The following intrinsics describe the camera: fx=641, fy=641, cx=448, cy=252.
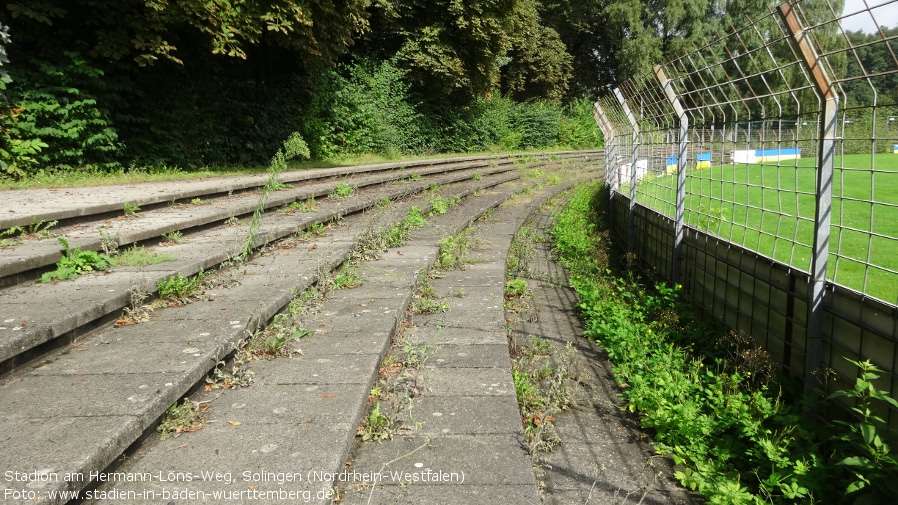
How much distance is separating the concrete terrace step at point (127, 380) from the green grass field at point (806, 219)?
2.57 meters

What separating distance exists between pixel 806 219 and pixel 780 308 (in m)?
0.54

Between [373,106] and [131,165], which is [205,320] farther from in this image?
[373,106]

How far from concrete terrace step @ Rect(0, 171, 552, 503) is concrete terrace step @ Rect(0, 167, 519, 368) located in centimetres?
14

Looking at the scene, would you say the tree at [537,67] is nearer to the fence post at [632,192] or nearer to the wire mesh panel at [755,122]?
the fence post at [632,192]

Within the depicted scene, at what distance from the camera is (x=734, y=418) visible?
3434 mm

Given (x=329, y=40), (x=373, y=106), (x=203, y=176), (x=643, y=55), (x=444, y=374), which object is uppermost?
(x=643, y=55)

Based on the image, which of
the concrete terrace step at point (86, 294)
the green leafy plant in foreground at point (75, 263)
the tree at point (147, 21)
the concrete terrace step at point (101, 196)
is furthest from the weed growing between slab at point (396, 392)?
the tree at point (147, 21)

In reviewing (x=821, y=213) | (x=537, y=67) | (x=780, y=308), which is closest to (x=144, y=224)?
(x=780, y=308)

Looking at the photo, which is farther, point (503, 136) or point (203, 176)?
point (503, 136)

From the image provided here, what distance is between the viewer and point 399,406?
3.21 metres

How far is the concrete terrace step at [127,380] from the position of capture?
86.5 inches

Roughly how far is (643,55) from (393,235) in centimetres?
3382

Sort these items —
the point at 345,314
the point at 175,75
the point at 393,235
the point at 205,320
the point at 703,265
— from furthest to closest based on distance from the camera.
Result: the point at 175,75 < the point at 393,235 < the point at 703,265 < the point at 345,314 < the point at 205,320

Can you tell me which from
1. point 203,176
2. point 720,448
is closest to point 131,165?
point 203,176
